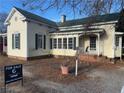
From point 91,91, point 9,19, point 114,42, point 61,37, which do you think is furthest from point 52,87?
point 9,19

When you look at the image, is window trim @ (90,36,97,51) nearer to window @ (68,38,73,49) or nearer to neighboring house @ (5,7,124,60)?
neighboring house @ (5,7,124,60)

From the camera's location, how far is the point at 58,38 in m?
20.9

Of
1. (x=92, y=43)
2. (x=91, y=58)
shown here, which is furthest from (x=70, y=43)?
(x=91, y=58)

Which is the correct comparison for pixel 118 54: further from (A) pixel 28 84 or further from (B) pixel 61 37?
(A) pixel 28 84

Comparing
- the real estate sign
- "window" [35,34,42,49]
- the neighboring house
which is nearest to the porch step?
the neighboring house

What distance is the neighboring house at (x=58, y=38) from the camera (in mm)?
17734

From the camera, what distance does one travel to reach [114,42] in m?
17.6

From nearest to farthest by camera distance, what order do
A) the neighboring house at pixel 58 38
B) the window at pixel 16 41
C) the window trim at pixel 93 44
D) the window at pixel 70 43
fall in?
the neighboring house at pixel 58 38 → the window at pixel 16 41 → the window trim at pixel 93 44 → the window at pixel 70 43

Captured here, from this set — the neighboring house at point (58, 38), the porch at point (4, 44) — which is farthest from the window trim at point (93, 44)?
the porch at point (4, 44)

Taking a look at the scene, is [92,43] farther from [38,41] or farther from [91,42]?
[38,41]

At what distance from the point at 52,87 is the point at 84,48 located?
12.8 metres

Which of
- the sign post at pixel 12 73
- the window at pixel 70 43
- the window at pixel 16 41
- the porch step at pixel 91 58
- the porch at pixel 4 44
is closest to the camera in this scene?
the sign post at pixel 12 73

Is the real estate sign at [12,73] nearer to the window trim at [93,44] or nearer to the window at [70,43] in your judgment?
the window at [70,43]

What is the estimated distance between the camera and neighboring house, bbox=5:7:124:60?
698 inches
